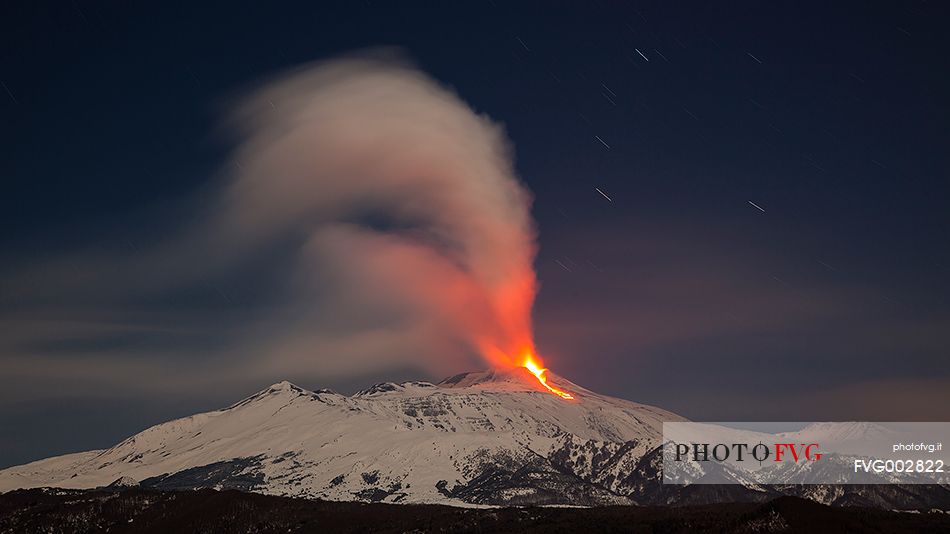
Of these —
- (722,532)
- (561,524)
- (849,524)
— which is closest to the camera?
(849,524)

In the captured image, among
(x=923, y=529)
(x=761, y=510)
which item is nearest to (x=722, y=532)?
(x=761, y=510)

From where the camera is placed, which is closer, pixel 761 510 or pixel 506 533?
pixel 761 510

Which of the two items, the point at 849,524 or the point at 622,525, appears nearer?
the point at 849,524

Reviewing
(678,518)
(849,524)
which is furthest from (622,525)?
(849,524)

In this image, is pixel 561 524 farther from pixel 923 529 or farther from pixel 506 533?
pixel 923 529

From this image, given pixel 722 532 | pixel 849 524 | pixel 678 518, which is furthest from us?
pixel 678 518

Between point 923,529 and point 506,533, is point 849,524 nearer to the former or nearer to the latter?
point 923,529

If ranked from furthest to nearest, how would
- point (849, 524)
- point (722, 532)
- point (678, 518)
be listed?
point (678, 518) → point (722, 532) → point (849, 524)

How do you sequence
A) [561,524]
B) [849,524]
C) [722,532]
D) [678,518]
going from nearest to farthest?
[849,524]
[722,532]
[678,518]
[561,524]

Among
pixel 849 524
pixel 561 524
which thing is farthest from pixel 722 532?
pixel 561 524
